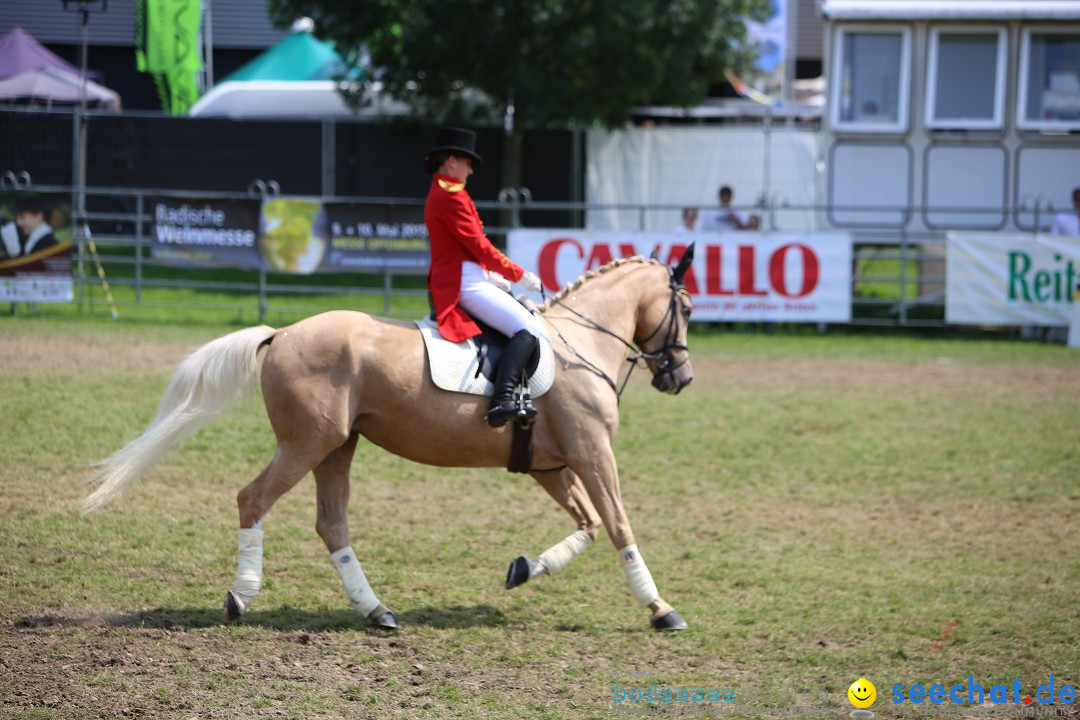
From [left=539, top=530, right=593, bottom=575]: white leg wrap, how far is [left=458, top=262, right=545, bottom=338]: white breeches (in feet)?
4.17

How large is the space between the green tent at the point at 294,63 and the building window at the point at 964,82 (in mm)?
12608

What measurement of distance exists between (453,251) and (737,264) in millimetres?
10895

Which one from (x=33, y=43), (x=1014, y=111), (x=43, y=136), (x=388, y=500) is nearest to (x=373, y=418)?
(x=388, y=500)

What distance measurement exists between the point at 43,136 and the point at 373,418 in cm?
1743

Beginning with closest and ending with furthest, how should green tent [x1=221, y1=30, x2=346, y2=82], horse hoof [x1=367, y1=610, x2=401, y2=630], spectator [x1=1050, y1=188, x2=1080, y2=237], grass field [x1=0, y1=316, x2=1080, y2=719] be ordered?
grass field [x1=0, y1=316, x2=1080, y2=719] < horse hoof [x1=367, y1=610, x2=401, y2=630] < spectator [x1=1050, y1=188, x2=1080, y2=237] < green tent [x1=221, y1=30, x2=346, y2=82]

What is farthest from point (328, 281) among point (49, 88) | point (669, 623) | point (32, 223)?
point (669, 623)

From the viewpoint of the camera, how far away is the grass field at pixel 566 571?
18.3 ft

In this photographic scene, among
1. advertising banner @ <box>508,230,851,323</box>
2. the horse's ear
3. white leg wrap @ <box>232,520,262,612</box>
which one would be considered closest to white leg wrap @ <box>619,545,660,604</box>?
the horse's ear

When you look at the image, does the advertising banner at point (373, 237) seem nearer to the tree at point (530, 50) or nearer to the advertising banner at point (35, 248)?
the advertising banner at point (35, 248)

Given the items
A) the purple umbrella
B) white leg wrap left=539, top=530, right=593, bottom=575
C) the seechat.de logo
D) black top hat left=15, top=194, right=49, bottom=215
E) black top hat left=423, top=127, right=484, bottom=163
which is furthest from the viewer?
the purple umbrella

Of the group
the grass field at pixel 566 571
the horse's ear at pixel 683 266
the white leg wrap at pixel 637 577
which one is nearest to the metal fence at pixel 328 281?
the grass field at pixel 566 571

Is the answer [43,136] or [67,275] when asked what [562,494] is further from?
[43,136]

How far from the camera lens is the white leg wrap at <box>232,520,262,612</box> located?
6.23m

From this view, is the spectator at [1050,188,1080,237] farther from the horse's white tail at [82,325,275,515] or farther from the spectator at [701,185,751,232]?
the horse's white tail at [82,325,275,515]
